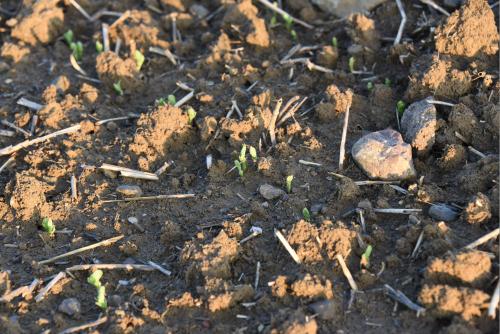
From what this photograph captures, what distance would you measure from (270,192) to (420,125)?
37.9 inches

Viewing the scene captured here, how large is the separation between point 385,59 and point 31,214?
8.24 ft

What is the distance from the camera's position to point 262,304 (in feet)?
11.2

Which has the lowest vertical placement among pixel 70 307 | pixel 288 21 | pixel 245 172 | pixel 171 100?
pixel 70 307

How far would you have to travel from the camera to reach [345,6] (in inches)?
201

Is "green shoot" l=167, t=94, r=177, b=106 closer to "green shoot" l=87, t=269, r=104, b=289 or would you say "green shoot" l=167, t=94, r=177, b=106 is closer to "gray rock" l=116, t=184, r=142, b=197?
"gray rock" l=116, t=184, r=142, b=197

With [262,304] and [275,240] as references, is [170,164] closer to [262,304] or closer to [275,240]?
[275,240]

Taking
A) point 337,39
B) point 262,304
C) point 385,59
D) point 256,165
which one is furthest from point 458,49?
point 262,304

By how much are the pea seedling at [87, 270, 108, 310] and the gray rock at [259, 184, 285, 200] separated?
999 mm

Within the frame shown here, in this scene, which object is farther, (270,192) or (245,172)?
(245,172)

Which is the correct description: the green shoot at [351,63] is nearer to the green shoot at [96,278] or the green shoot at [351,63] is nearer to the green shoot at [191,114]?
the green shoot at [191,114]

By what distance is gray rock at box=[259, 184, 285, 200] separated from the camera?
12.9 ft

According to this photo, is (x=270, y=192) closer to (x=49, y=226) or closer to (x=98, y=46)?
(x=49, y=226)

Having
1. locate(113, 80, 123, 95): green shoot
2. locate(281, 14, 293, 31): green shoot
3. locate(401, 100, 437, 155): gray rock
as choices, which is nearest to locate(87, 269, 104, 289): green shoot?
locate(113, 80, 123, 95): green shoot

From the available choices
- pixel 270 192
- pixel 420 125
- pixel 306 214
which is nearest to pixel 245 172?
pixel 270 192
